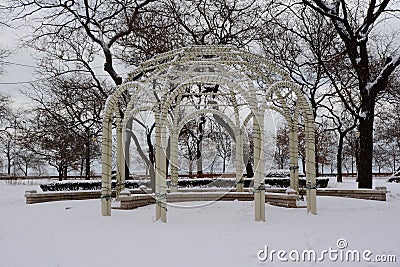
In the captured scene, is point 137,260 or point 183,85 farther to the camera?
point 183,85

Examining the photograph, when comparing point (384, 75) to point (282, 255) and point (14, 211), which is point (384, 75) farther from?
point (14, 211)

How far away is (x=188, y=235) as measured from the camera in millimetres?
7375

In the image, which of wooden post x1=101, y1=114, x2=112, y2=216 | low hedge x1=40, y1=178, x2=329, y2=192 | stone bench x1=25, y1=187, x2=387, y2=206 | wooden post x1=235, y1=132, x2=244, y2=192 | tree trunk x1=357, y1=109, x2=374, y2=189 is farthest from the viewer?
low hedge x1=40, y1=178, x2=329, y2=192

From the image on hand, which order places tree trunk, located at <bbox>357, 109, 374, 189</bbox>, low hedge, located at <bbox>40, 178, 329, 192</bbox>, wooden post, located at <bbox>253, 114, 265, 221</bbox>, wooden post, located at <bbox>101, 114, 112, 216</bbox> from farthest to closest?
low hedge, located at <bbox>40, 178, 329, 192</bbox>, tree trunk, located at <bbox>357, 109, 374, 189</bbox>, wooden post, located at <bbox>101, 114, 112, 216</bbox>, wooden post, located at <bbox>253, 114, 265, 221</bbox>

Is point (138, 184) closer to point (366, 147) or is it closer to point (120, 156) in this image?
point (120, 156)

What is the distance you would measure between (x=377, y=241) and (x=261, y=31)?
13066 millimetres

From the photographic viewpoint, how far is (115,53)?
64.0 ft

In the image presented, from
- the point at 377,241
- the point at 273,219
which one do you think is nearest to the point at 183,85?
the point at 273,219

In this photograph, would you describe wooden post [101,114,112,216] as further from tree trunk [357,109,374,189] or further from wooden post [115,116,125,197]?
Result: tree trunk [357,109,374,189]

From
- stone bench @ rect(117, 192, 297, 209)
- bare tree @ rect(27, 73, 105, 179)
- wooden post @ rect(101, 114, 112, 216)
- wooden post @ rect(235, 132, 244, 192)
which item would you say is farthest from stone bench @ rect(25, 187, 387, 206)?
bare tree @ rect(27, 73, 105, 179)

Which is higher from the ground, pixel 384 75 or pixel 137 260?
pixel 384 75

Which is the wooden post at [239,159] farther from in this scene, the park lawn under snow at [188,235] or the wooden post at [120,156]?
the wooden post at [120,156]

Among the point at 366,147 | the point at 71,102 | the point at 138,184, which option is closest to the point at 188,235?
the point at 366,147

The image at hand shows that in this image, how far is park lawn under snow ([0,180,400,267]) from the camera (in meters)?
6.00
